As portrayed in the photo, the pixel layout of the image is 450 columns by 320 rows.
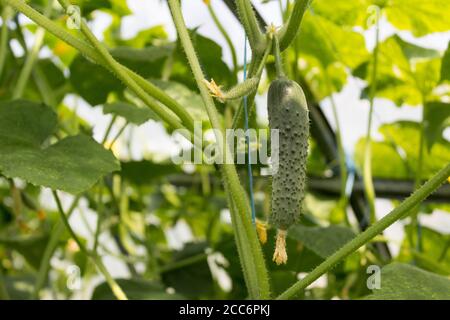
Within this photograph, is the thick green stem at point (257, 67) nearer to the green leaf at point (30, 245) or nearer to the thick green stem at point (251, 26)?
the thick green stem at point (251, 26)

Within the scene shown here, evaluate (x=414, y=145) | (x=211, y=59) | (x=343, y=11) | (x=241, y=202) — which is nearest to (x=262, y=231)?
(x=241, y=202)

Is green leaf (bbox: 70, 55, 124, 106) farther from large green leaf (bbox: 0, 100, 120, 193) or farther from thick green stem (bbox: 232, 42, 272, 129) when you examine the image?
thick green stem (bbox: 232, 42, 272, 129)

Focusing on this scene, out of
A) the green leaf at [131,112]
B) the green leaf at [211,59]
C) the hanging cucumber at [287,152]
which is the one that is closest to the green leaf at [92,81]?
the green leaf at [211,59]

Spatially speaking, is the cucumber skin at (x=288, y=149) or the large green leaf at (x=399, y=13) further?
the large green leaf at (x=399, y=13)

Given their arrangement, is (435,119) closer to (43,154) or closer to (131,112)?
(131,112)

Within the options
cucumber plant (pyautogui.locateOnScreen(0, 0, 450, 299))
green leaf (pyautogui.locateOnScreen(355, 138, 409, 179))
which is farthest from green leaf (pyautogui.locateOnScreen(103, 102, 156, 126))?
green leaf (pyautogui.locateOnScreen(355, 138, 409, 179))
